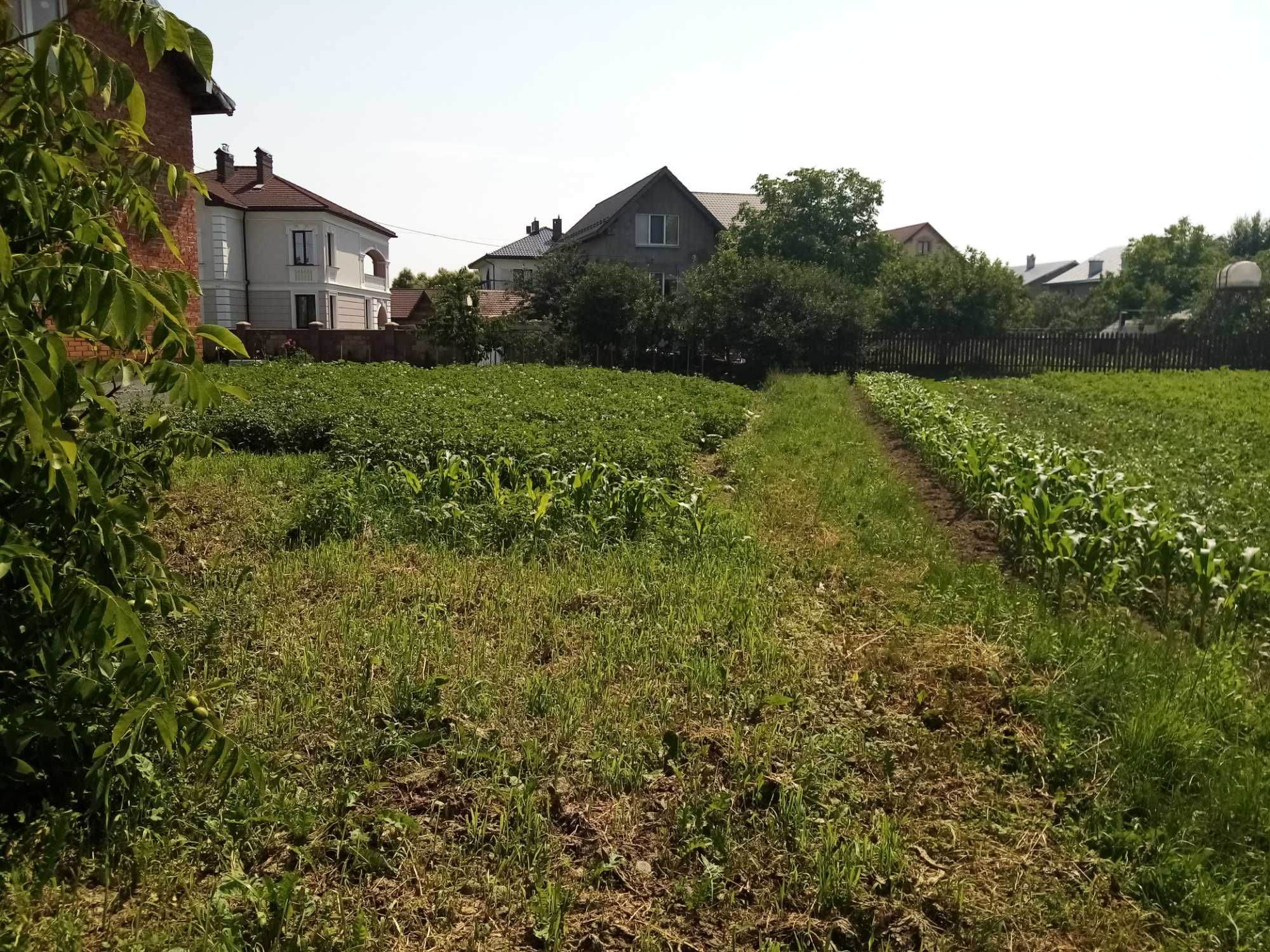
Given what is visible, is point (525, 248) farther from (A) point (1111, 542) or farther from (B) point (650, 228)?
(A) point (1111, 542)

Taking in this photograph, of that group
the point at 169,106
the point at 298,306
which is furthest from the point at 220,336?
the point at 298,306

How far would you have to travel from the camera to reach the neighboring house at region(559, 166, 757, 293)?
41750 mm

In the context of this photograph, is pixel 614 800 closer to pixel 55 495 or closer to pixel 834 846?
pixel 834 846

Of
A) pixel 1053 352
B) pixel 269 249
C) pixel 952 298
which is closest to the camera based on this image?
pixel 1053 352

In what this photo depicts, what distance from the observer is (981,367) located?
31312 mm

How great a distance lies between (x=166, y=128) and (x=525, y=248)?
52346 mm

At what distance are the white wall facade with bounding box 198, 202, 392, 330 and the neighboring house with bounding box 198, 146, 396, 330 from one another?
0.03 metres

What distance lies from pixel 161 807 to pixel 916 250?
84.2 m

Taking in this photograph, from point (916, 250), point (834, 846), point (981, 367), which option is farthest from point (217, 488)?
point (916, 250)

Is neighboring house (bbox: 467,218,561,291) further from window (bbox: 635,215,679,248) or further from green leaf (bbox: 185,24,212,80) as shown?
green leaf (bbox: 185,24,212,80)

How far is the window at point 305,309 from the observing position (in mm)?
39781

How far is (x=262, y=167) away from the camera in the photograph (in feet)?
131

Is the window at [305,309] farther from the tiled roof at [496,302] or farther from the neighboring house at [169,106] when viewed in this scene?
the neighboring house at [169,106]

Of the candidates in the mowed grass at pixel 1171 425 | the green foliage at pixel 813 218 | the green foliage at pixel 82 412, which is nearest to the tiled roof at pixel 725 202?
the green foliage at pixel 813 218
